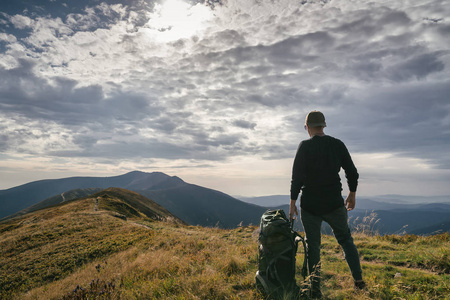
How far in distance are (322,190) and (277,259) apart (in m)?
1.49

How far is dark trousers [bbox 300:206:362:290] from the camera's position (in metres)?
3.96

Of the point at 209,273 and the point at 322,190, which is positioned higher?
the point at 322,190

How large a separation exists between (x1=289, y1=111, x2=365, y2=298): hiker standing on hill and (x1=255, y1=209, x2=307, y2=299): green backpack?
0.31 m

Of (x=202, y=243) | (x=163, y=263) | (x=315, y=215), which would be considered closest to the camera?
(x=315, y=215)

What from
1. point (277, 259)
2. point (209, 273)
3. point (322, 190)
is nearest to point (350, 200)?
point (322, 190)

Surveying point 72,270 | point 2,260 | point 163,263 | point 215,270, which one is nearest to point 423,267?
point 215,270

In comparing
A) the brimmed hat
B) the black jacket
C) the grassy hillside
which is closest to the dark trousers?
the black jacket

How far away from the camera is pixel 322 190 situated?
4.09 metres

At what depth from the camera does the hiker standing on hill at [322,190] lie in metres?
4.03

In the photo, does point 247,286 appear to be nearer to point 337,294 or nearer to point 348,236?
point 337,294

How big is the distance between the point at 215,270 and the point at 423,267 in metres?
4.95

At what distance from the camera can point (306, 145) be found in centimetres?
424

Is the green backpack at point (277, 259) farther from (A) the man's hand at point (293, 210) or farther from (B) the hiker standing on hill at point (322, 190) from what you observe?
(B) the hiker standing on hill at point (322, 190)

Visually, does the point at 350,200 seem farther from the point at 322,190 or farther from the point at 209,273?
the point at 209,273
